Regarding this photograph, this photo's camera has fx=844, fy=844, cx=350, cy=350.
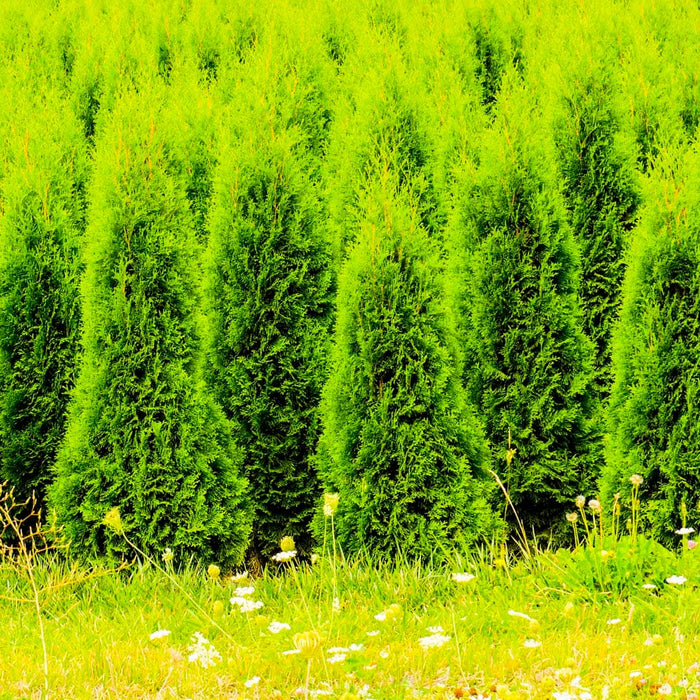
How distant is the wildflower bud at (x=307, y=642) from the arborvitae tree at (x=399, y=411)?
1736 mm

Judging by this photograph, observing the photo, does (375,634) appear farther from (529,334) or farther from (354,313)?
(529,334)

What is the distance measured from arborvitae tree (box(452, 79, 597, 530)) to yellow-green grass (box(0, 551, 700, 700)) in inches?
42.1

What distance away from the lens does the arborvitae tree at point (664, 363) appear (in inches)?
208

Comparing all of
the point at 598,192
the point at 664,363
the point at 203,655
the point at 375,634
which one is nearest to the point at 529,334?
the point at 664,363

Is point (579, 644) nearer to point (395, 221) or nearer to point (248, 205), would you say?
point (395, 221)

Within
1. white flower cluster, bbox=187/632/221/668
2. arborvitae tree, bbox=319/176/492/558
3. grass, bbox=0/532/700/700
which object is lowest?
grass, bbox=0/532/700/700

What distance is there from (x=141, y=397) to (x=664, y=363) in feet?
11.0

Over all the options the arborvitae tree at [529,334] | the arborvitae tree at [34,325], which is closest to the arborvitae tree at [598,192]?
the arborvitae tree at [529,334]

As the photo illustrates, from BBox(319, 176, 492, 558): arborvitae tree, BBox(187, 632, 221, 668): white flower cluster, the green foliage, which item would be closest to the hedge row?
BBox(319, 176, 492, 558): arborvitae tree

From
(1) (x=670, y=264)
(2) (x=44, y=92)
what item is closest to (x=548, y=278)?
(1) (x=670, y=264)

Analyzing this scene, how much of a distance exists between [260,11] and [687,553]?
8.62 metres

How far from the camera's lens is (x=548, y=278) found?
604cm

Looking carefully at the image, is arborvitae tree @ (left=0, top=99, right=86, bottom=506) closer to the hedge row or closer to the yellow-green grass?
the hedge row

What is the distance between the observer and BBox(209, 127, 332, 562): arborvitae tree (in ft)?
19.9
